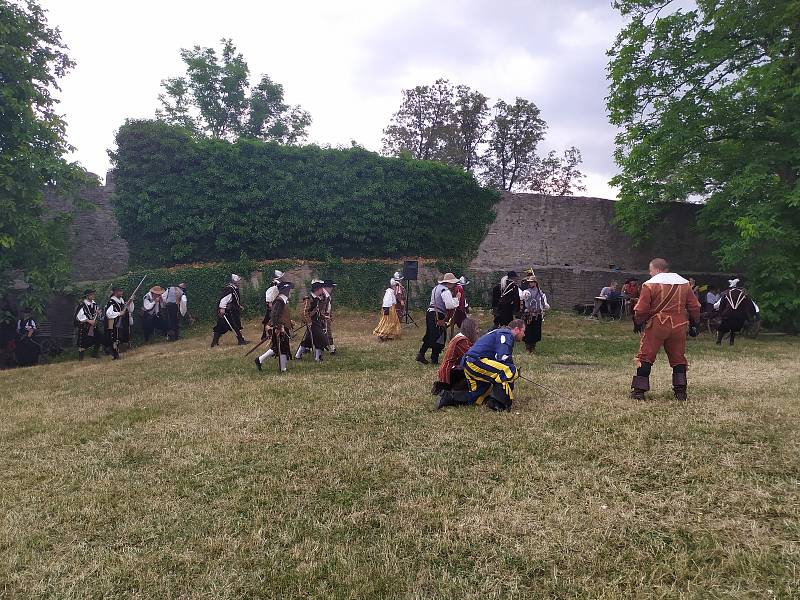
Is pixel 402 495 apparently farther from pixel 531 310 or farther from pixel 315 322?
pixel 531 310

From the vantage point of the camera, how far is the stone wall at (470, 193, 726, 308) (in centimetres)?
2059

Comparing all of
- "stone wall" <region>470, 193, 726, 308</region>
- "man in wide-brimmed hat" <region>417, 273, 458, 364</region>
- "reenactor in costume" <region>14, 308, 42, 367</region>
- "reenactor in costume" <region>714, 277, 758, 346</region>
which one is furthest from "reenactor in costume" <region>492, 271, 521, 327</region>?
"reenactor in costume" <region>14, 308, 42, 367</region>

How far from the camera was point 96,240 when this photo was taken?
19.6 m

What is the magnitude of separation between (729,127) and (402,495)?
54.5 ft

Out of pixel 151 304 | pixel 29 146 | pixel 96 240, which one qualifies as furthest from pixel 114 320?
pixel 96 240

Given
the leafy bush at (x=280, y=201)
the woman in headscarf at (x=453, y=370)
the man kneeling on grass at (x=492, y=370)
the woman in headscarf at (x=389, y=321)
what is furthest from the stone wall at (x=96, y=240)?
the man kneeling on grass at (x=492, y=370)

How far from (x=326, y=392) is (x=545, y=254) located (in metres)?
15.8

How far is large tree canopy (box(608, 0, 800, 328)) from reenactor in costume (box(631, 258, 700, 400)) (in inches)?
357

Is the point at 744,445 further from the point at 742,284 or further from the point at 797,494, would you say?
the point at 742,284

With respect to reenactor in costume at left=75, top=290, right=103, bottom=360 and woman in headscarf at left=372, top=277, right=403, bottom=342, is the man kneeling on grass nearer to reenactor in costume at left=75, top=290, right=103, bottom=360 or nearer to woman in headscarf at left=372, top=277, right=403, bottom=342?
woman in headscarf at left=372, top=277, right=403, bottom=342

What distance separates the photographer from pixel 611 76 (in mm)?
16266

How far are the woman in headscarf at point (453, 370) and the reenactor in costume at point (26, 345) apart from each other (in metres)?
13.0

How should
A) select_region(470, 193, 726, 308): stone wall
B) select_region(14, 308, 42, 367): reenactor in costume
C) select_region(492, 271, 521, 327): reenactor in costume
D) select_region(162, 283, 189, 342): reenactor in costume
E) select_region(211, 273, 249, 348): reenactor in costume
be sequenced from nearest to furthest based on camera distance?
select_region(492, 271, 521, 327): reenactor in costume < select_region(211, 273, 249, 348): reenactor in costume < select_region(14, 308, 42, 367): reenactor in costume < select_region(162, 283, 189, 342): reenactor in costume < select_region(470, 193, 726, 308): stone wall

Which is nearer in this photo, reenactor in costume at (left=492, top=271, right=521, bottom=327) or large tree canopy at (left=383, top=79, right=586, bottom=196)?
reenactor in costume at (left=492, top=271, right=521, bottom=327)
